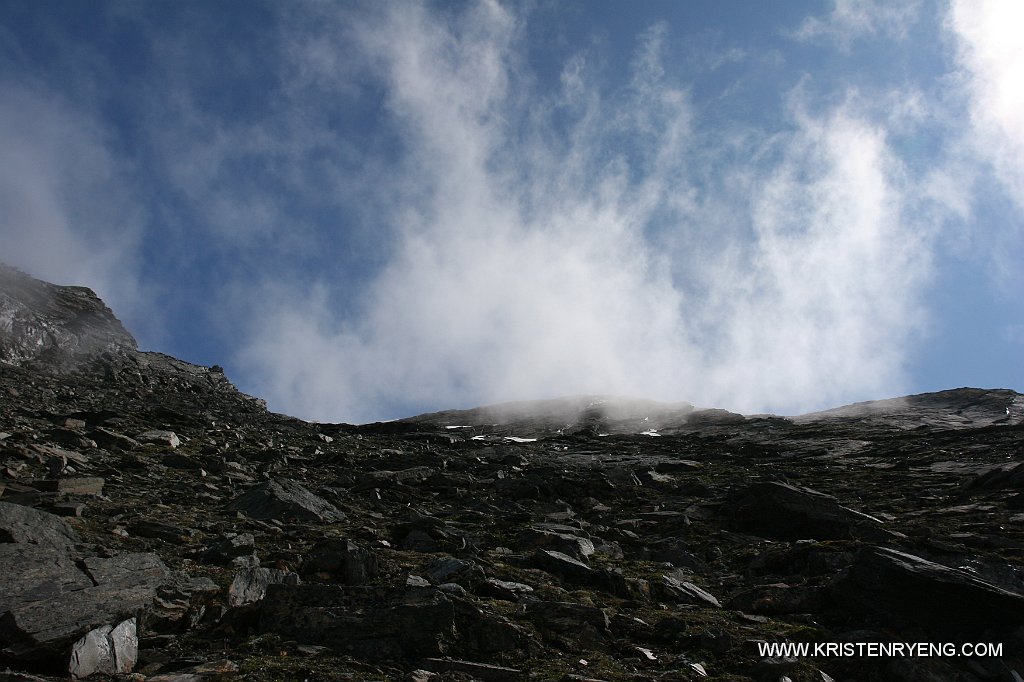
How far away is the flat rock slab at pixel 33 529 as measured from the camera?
9789 millimetres

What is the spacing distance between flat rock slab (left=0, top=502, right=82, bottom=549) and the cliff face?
42220 millimetres

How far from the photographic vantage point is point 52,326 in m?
51.9

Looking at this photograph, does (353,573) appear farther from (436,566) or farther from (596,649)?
(596,649)

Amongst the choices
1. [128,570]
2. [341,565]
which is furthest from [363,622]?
[128,570]

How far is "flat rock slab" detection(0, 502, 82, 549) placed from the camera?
32.1 ft

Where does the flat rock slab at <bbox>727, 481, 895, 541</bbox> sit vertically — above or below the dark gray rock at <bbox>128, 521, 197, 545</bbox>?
above

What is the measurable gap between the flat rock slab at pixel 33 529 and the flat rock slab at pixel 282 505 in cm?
557

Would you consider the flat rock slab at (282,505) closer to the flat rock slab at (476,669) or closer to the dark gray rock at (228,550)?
the dark gray rock at (228,550)

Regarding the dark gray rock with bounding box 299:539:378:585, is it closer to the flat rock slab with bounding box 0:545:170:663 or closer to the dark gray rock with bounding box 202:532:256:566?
the dark gray rock with bounding box 202:532:256:566

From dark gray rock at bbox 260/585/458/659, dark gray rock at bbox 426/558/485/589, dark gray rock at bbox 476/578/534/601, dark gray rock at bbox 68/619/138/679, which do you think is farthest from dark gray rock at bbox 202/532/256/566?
dark gray rock at bbox 476/578/534/601

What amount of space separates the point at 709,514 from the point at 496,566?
42.1 feet

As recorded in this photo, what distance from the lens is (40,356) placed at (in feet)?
154

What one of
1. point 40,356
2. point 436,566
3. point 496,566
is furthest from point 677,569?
point 40,356

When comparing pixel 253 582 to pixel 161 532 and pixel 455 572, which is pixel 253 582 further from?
pixel 161 532
